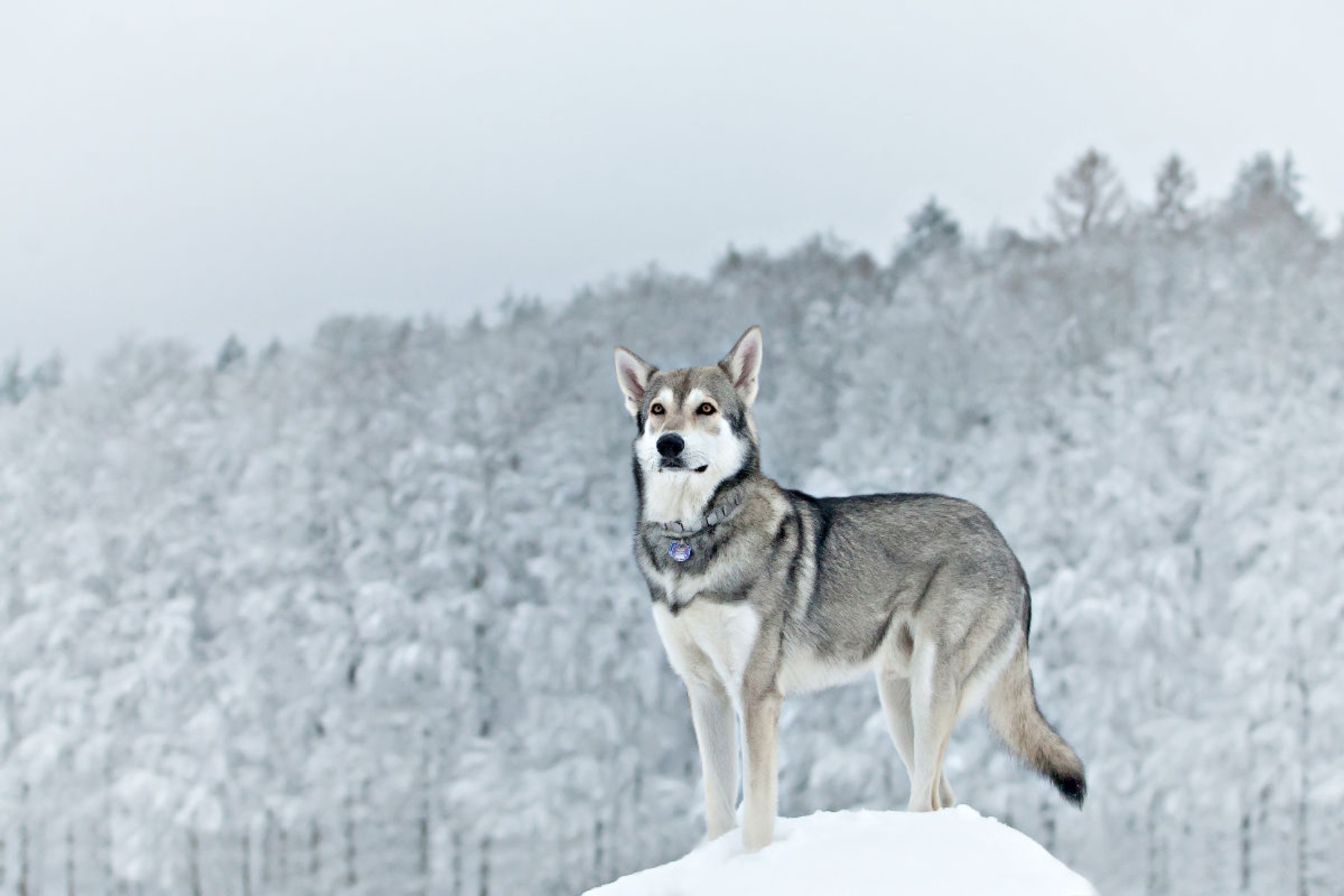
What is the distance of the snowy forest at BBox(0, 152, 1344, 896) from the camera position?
86.4 ft

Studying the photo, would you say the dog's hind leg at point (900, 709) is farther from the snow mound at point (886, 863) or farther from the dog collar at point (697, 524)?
the dog collar at point (697, 524)

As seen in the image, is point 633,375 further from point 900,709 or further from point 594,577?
point 594,577

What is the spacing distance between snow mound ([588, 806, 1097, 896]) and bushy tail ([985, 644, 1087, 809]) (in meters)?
0.40

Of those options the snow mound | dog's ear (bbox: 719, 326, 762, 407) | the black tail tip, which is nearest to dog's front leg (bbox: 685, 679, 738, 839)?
the snow mound

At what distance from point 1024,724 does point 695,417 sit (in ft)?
7.72

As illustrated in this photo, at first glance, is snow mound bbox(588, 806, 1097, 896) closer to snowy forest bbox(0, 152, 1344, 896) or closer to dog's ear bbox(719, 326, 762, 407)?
dog's ear bbox(719, 326, 762, 407)

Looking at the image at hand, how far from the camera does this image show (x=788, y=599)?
637cm

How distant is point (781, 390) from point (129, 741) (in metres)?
17.7

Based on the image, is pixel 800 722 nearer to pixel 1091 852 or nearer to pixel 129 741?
pixel 1091 852

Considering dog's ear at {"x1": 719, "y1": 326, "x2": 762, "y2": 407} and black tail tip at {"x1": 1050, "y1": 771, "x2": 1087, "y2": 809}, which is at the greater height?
dog's ear at {"x1": 719, "y1": 326, "x2": 762, "y2": 407}

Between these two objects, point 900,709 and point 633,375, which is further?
point 900,709

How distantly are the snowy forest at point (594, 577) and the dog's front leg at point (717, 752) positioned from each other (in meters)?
19.0

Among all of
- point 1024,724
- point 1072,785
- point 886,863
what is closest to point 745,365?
point 1024,724

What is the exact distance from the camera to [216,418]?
35.1 m
